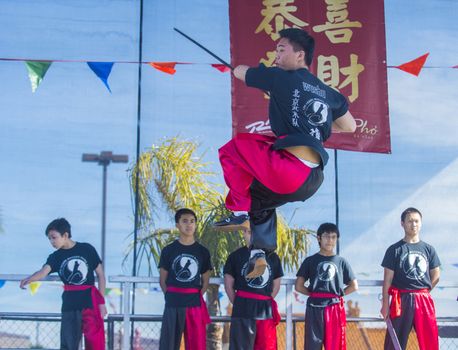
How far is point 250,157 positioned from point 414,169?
3.10m

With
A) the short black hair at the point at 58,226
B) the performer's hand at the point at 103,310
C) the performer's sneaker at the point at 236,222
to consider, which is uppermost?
the short black hair at the point at 58,226

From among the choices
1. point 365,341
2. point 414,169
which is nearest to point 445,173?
point 414,169

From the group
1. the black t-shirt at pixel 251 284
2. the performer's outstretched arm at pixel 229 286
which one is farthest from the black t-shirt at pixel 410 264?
→ the performer's outstretched arm at pixel 229 286

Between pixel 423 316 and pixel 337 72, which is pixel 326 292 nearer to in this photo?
pixel 423 316

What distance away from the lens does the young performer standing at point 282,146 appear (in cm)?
389

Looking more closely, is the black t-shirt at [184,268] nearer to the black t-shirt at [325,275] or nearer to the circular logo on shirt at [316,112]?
the black t-shirt at [325,275]

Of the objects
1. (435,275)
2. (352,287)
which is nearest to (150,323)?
(352,287)

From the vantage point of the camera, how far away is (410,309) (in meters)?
5.55

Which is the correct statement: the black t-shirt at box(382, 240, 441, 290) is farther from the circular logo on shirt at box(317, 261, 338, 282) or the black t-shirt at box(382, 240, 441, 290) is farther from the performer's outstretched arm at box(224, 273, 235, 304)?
the performer's outstretched arm at box(224, 273, 235, 304)

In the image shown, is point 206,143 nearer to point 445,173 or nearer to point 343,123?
point 445,173

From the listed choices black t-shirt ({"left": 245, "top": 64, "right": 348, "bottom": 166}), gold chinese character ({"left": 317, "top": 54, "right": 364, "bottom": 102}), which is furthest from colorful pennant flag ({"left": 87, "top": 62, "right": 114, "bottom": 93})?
black t-shirt ({"left": 245, "top": 64, "right": 348, "bottom": 166})

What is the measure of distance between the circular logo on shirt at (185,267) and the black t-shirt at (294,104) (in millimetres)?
1828

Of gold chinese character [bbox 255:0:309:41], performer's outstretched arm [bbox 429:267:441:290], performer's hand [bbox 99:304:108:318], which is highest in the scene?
gold chinese character [bbox 255:0:309:41]

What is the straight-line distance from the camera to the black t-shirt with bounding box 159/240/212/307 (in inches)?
218
